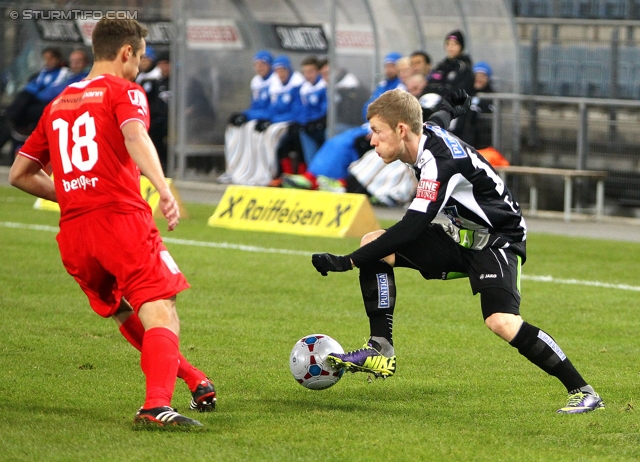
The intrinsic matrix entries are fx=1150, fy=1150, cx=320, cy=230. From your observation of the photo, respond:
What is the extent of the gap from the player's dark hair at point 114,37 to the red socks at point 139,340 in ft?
4.12

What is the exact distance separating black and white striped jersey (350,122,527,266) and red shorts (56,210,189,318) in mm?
1025

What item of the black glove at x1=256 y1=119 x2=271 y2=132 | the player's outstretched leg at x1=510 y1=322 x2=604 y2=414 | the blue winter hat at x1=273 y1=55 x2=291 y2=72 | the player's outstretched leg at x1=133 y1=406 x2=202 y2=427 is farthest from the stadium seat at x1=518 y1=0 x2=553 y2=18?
the player's outstretched leg at x1=133 y1=406 x2=202 y2=427

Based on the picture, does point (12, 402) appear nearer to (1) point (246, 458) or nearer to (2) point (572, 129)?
(1) point (246, 458)

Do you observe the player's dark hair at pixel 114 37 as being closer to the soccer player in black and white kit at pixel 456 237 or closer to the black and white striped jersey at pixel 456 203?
the soccer player in black and white kit at pixel 456 237

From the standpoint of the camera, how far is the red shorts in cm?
507

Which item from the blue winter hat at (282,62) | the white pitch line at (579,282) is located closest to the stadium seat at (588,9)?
the blue winter hat at (282,62)

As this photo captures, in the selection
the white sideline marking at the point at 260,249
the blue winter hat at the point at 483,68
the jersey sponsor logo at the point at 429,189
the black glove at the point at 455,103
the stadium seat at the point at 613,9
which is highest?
the black glove at the point at 455,103

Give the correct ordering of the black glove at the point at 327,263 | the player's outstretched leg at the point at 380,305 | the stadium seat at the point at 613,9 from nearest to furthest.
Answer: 1. the black glove at the point at 327,263
2. the player's outstretched leg at the point at 380,305
3. the stadium seat at the point at 613,9

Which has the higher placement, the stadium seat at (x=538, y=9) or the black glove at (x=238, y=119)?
the stadium seat at (x=538, y=9)

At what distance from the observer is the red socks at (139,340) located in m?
5.52

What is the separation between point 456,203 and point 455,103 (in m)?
0.99

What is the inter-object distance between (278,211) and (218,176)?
277 inches

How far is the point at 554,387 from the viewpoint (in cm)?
638

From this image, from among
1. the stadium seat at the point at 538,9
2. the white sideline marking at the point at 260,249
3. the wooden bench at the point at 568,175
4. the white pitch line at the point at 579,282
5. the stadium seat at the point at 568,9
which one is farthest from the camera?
the stadium seat at the point at 538,9
